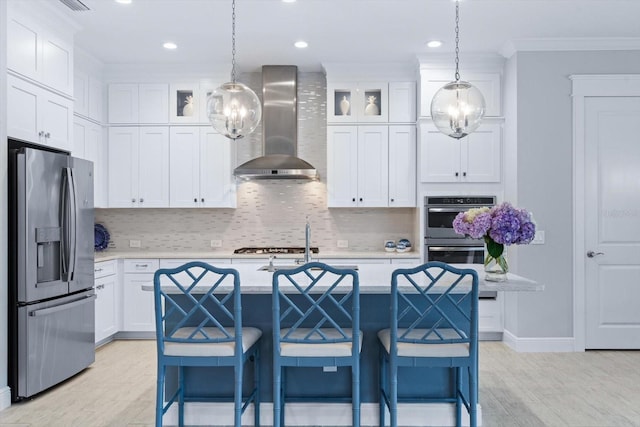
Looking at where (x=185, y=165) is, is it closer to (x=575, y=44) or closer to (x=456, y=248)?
(x=456, y=248)

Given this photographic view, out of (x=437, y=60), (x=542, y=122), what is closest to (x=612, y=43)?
(x=542, y=122)

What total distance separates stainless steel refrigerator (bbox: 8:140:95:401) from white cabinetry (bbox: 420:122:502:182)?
323 centimetres

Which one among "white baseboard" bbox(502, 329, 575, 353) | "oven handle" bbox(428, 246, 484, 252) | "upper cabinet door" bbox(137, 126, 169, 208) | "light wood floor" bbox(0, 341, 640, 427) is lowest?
"light wood floor" bbox(0, 341, 640, 427)

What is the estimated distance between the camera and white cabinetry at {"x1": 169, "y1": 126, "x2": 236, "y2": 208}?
215 inches

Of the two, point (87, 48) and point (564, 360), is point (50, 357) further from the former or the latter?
point (564, 360)

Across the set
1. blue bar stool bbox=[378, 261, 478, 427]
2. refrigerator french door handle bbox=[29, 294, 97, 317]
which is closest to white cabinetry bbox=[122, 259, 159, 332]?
refrigerator french door handle bbox=[29, 294, 97, 317]

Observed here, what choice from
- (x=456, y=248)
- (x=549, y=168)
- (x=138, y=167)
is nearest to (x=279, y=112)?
(x=138, y=167)

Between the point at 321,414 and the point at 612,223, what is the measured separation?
11.3 ft

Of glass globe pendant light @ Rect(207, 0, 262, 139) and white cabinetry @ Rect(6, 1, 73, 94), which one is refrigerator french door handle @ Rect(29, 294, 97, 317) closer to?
white cabinetry @ Rect(6, 1, 73, 94)

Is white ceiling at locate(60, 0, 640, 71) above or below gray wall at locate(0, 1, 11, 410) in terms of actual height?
above

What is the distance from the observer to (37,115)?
3740mm

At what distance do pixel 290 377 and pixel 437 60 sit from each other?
140 inches

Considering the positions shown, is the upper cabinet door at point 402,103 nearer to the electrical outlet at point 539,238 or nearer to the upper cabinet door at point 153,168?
the electrical outlet at point 539,238

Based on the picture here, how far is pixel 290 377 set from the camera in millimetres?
3082
